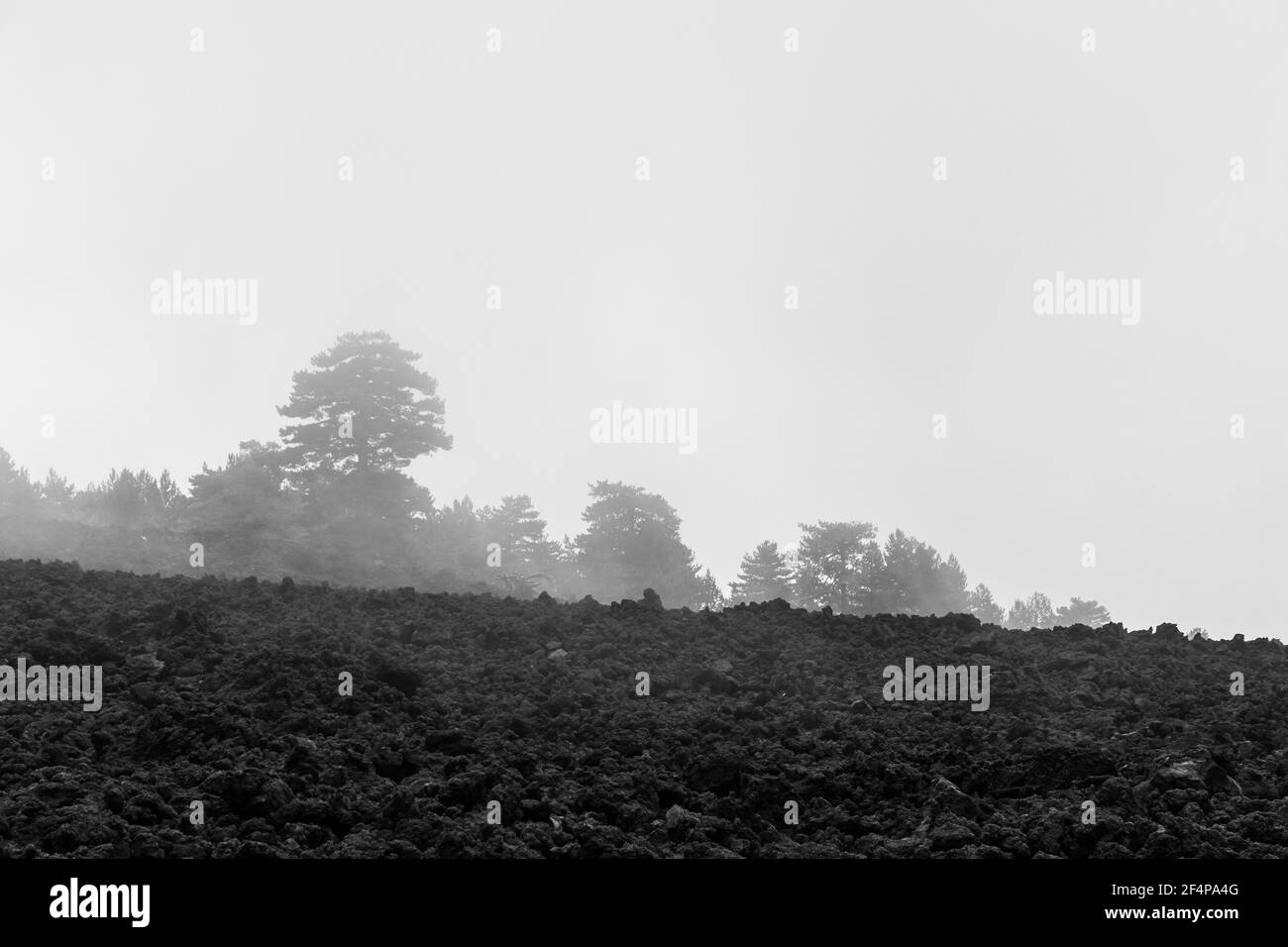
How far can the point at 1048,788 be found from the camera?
9227mm

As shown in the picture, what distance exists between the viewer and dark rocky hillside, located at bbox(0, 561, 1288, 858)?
314 inches

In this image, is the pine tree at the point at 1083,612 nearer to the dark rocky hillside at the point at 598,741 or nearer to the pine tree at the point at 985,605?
the pine tree at the point at 985,605

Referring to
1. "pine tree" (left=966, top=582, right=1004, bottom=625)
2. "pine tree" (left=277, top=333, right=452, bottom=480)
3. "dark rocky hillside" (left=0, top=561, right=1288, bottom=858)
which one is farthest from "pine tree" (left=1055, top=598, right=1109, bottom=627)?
"dark rocky hillside" (left=0, top=561, right=1288, bottom=858)

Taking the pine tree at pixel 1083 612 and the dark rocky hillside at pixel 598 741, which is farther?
the pine tree at pixel 1083 612

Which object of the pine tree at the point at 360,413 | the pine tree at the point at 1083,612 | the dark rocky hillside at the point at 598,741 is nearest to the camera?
the dark rocky hillside at the point at 598,741

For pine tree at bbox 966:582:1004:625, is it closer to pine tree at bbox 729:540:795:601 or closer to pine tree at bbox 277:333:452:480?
pine tree at bbox 729:540:795:601

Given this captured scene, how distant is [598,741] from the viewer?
10141 mm

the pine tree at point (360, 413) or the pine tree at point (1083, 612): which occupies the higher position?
the pine tree at point (360, 413)

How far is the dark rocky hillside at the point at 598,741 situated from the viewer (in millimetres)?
7984

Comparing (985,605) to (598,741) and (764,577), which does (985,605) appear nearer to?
(764,577)

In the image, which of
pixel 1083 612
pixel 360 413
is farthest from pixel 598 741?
pixel 1083 612

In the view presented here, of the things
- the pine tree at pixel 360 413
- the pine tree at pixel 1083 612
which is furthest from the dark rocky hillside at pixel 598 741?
the pine tree at pixel 1083 612
